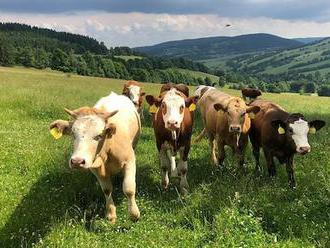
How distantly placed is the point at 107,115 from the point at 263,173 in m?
6.13

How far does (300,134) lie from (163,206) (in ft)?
12.6

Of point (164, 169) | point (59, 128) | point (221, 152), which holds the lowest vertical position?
point (164, 169)

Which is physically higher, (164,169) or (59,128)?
(59,128)

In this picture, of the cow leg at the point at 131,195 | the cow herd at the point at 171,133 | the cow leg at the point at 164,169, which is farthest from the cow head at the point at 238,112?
the cow leg at the point at 131,195

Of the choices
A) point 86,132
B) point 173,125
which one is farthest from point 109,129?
point 173,125

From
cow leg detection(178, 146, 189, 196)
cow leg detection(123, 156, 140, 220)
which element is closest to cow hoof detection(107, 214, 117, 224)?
cow leg detection(123, 156, 140, 220)

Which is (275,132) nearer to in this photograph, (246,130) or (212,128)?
(246,130)

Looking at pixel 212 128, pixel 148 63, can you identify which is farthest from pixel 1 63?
pixel 212 128

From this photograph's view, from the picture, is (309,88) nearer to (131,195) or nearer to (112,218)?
(112,218)

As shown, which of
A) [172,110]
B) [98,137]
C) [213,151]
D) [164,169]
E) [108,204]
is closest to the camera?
[98,137]

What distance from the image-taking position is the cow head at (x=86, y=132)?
830cm

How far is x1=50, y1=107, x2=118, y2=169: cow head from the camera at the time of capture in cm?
830

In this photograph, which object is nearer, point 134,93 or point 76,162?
point 76,162

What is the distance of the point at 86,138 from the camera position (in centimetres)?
855
